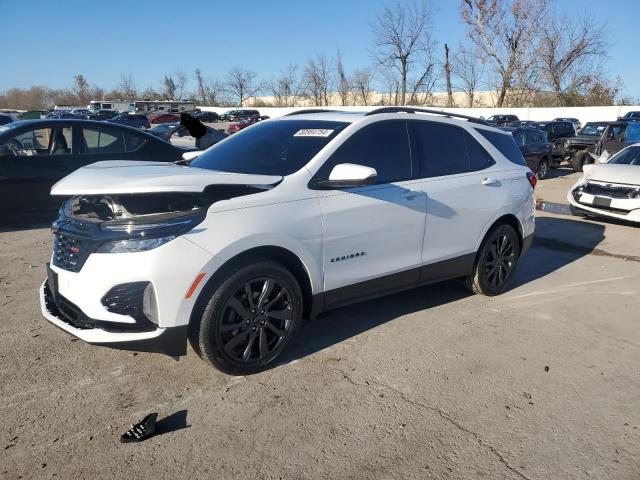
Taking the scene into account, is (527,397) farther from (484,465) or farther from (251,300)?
(251,300)

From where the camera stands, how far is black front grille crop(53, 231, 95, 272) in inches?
123

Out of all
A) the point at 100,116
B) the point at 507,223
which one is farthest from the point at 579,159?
the point at 100,116

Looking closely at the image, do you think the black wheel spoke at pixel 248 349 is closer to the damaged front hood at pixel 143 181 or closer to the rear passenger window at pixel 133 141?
the damaged front hood at pixel 143 181

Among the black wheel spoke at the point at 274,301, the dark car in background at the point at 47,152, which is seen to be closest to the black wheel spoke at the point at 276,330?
the black wheel spoke at the point at 274,301

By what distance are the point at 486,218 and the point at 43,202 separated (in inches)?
247

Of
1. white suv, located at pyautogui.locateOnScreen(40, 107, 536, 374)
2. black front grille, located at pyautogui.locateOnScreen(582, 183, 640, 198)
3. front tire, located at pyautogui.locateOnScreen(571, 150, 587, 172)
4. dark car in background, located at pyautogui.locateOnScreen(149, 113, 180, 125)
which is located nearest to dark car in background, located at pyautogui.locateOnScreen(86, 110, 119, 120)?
dark car in background, located at pyautogui.locateOnScreen(149, 113, 180, 125)

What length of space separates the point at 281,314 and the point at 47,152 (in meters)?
5.87

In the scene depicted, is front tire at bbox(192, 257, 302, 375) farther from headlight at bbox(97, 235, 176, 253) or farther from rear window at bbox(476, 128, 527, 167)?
rear window at bbox(476, 128, 527, 167)

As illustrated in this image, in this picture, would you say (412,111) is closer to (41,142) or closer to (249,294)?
(249,294)

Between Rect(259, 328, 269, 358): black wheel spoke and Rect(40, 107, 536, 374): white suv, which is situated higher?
Rect(40, 107, 536, 374): white suv

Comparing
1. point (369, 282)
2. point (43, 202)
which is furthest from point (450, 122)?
point (43, 202)

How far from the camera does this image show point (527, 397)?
3342 mm

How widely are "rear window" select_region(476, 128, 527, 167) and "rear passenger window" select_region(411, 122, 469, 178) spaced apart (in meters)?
0.46

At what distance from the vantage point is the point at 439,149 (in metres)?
4.64
